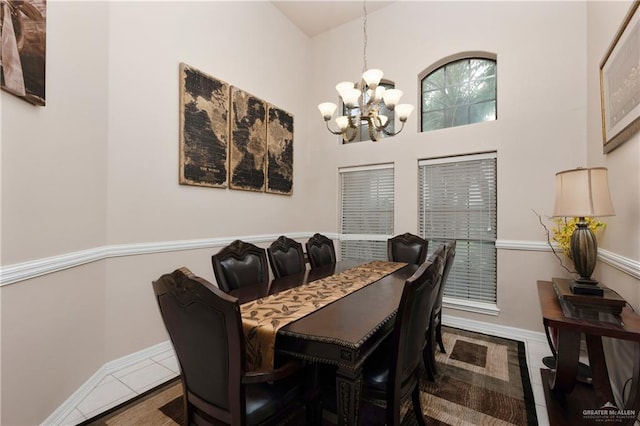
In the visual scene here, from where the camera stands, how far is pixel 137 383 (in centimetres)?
219

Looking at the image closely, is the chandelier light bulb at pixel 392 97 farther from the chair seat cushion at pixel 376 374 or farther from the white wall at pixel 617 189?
the chair seat cushion at pixel 376 374

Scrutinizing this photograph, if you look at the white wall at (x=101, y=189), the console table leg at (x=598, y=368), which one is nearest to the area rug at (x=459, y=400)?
the console table leg at (x=598, y=368)

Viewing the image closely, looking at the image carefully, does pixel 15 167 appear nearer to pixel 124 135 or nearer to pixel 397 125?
pixel 124 135

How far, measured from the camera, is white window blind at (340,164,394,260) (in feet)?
13.0

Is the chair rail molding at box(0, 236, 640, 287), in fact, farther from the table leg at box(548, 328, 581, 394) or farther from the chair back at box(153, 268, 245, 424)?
the chair back at box(153, 268, 245, 424)

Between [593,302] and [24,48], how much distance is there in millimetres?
3602

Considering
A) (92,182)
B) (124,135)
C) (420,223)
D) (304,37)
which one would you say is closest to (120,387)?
(92,182)

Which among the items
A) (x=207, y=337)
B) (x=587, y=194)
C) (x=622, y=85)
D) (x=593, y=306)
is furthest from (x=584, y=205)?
(x=207, y=337)

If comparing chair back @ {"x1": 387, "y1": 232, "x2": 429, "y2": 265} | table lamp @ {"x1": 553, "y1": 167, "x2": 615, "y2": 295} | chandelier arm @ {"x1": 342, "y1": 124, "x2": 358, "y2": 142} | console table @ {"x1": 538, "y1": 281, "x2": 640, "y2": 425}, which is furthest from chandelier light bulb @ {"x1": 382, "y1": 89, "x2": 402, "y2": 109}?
console table @ {"x1": 538, "y1": 281, "x2": 640, "y2": 425}

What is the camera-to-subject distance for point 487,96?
340 cm

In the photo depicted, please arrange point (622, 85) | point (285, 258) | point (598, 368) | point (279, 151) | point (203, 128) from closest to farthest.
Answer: point (598, 368) < point (622, 85) < point (285, 258) < point (203, 128) < point (279, 151)

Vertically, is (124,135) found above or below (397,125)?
below

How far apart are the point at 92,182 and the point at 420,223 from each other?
3.39 m

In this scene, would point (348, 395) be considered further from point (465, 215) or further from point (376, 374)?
point (465, 215)
